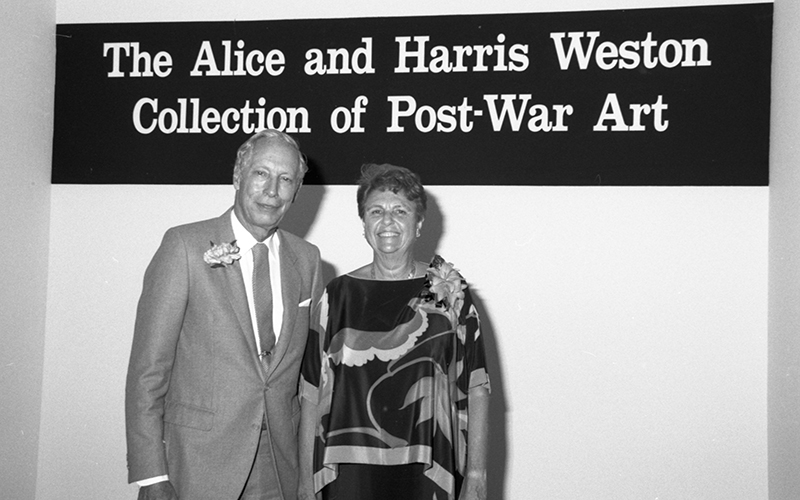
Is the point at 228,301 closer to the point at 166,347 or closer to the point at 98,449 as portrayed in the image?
the point at 166,347

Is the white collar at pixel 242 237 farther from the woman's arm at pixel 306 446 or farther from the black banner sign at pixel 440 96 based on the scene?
the black banner sign at pixel 440 96

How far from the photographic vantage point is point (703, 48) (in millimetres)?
3346

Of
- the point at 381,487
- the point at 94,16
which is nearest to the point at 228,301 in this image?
the point at 381,487

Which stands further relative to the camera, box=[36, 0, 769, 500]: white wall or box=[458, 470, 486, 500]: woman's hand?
box=[36, 0, 769, 500]: white wall

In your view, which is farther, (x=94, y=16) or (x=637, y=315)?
(x=94, y=16)

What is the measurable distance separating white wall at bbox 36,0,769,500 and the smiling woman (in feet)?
3.30

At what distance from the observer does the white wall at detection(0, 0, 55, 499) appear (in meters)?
3.46

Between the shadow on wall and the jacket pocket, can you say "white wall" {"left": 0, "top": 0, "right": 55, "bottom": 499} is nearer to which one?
the shadow on wall

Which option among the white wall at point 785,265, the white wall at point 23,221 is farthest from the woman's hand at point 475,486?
the white wall at point 23,221

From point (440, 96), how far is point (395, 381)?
1526mm

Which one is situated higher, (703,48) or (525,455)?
(703,48)

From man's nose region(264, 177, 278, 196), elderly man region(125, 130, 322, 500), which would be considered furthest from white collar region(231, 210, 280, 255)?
man's nose region(264, 177, 278, 196)

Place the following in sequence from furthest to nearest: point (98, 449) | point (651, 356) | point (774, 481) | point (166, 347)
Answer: point (98, 449) < point (651, 356) < point (774, 481) < point (166, 347)

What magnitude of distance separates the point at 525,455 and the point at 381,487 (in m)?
1.18
